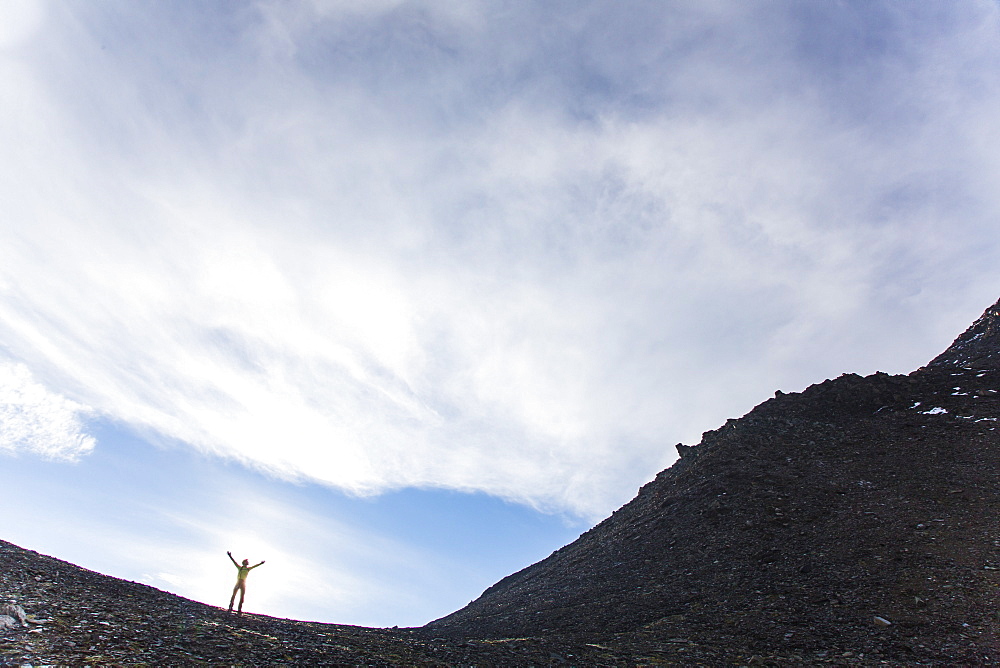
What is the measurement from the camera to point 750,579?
2969 cm

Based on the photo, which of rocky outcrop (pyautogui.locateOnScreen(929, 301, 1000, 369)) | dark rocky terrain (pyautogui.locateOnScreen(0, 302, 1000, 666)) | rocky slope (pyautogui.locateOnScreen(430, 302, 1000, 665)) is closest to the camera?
dark rocky terrain (pyautogui.locateOnScreen(0, 302, 1000, 666))

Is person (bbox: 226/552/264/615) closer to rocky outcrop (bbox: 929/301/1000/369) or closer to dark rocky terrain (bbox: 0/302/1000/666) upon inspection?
dark rocky terrain (bbox: 0/302/1000/666)

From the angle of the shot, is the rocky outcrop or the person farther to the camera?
the rocky outcrop

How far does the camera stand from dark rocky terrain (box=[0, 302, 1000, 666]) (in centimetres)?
1786

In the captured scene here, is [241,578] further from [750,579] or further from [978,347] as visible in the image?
[978,347]

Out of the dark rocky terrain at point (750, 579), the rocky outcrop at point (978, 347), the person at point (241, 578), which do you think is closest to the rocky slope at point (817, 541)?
the dark rocky terrain at point (750, 579)

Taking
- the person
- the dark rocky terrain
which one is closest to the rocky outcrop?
the dark rocky terrain

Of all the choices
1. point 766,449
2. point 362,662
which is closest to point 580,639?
point 362,662

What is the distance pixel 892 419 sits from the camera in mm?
45312

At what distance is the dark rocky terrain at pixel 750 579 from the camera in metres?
17.9

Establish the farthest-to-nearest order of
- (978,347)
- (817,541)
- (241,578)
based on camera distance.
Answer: (978,347)
(817,541)
(241,578)

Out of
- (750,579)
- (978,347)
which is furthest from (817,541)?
(978,347)

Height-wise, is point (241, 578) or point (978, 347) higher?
point (978, 347)

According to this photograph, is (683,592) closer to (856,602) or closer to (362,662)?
(856,602)
